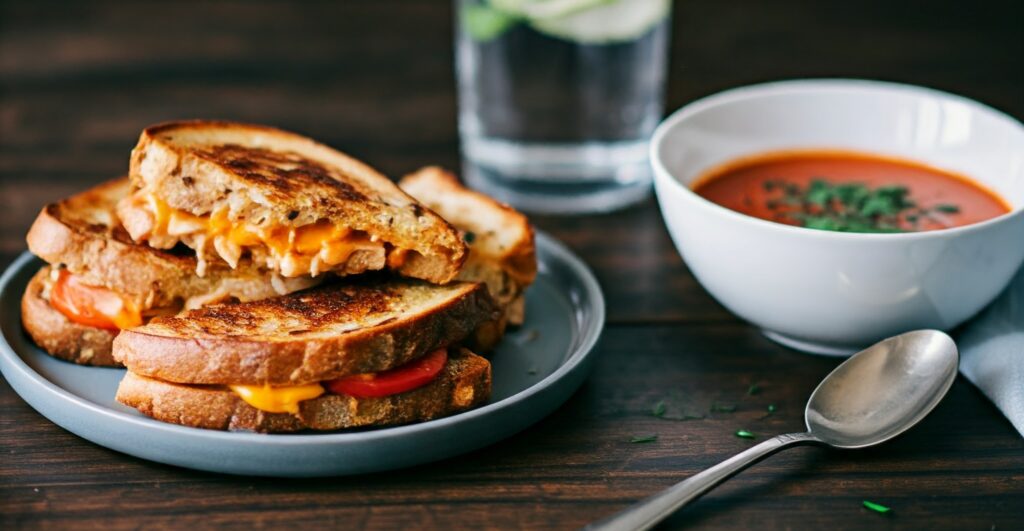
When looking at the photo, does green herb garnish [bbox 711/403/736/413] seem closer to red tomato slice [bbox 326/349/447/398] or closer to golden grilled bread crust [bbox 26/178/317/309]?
red tomato slice [bbox 326/349/447/398]

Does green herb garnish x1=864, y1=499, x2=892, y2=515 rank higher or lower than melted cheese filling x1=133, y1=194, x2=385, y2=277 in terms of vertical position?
lower

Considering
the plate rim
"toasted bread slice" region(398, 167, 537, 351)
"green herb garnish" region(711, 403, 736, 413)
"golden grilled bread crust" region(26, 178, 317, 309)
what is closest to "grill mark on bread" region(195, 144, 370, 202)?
"golden grilled bread crust" region(26, 178, 317, 309)

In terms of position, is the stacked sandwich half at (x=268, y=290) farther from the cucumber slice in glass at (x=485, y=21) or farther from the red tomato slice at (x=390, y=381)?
the cucumber slice in glass at (x=485, y=21)

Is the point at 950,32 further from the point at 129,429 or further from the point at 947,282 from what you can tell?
the point at 129,429

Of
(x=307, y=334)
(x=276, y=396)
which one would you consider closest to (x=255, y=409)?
(x=276, y=396)

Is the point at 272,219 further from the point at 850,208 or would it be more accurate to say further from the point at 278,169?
the point at 850,208

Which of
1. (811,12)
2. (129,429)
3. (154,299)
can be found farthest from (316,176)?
(811,12)

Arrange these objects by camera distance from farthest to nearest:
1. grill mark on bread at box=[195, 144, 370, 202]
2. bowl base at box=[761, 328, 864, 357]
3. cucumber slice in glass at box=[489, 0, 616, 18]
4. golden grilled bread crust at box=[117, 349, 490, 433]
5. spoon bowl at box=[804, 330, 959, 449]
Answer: cucumber slice in glass at box=[489, 0, 616, 18] < bowl base at box=[761, 328, 864, 357] < grill mark on bread at box=[195, 144, 370, 202] < spoon bowl at box=[804, 330, 959, 449] < golden grilled bread crust at box=[117, 349, 490, 433]
